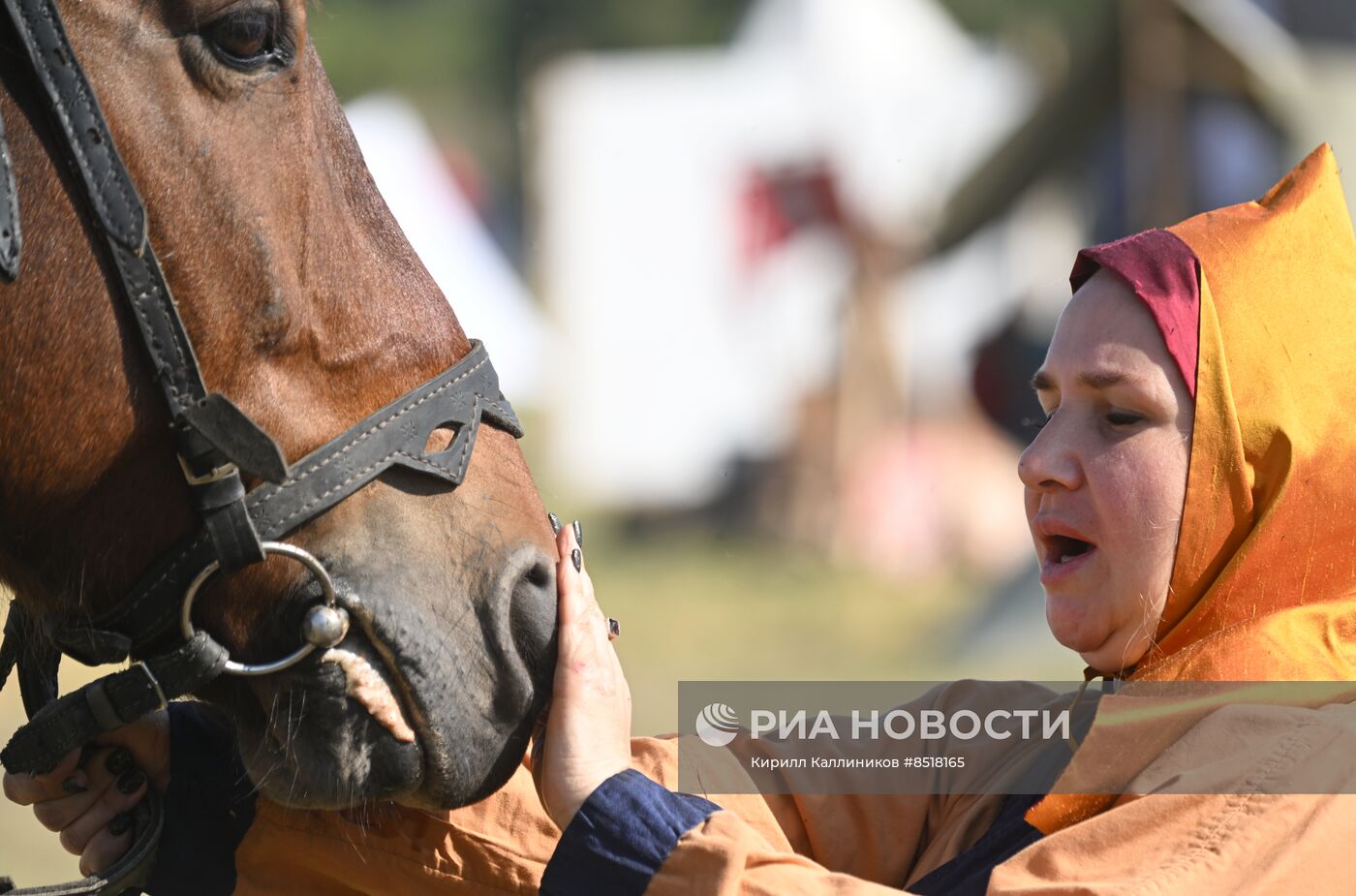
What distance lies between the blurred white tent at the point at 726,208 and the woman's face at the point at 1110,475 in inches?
360

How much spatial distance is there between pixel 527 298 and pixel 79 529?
401 inches

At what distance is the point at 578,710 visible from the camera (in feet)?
6.10

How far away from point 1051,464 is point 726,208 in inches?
381

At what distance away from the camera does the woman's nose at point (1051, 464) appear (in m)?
2.05

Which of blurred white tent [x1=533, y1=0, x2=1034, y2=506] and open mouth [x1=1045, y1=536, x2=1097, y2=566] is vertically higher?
open mouth [x1=1045, y1=536, x2=1097, y2=566]

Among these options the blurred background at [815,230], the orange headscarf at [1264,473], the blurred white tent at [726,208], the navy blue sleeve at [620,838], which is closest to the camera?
the navy blue sleeve at [620,838]

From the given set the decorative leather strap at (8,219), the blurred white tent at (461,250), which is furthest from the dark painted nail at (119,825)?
the blurred white tent at (461,250)

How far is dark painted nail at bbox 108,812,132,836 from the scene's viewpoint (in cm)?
210

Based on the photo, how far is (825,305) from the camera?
448 inches

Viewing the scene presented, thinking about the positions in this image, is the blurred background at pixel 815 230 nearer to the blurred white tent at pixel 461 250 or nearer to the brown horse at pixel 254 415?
the blurred white tent at pixel 461 250

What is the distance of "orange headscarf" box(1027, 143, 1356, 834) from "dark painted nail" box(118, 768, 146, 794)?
51.9 inches

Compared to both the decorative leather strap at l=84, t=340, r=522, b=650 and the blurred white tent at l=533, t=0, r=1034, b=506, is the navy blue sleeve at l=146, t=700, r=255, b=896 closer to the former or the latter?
the decorative leather strap at l=84, t=340, r=522, b=650

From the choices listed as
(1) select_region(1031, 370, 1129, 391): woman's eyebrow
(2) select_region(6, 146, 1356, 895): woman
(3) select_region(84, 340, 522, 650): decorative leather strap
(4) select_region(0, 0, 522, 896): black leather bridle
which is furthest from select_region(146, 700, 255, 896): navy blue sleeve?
(1) select_region(1031, 370, 1129, 391): woman's eyebrow

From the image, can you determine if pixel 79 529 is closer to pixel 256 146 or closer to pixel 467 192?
pixel 256 146
